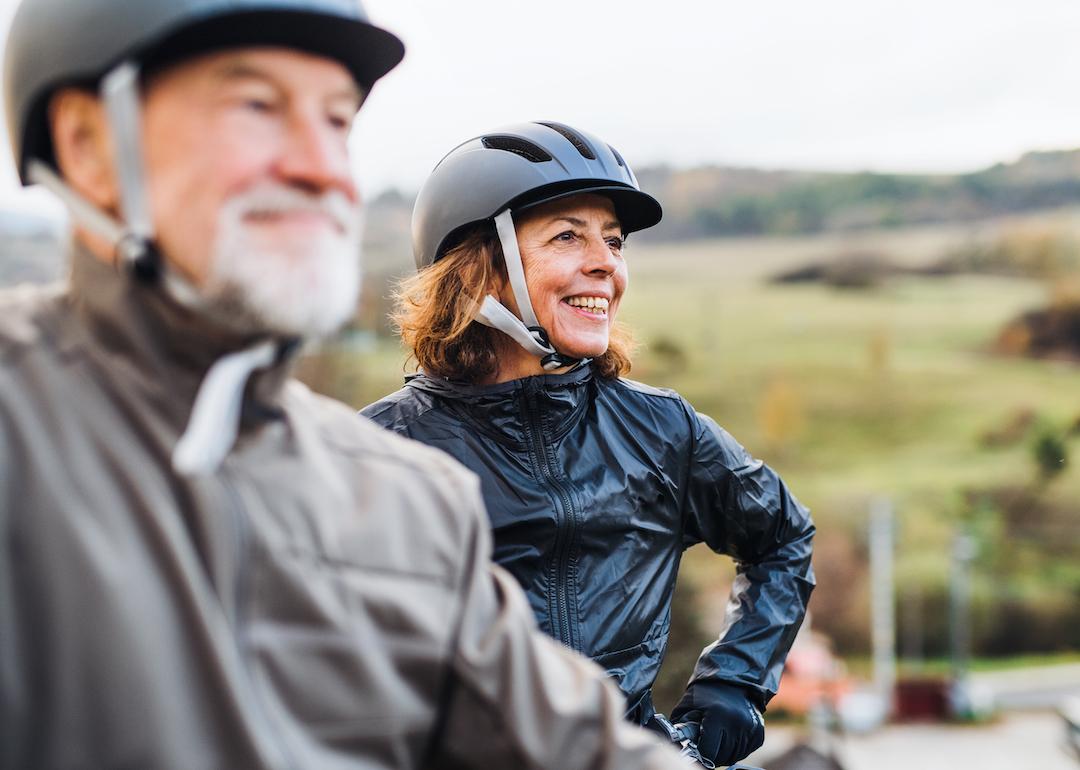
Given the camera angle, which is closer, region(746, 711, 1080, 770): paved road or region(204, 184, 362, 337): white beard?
region(204, 184, 362, 337): white beard

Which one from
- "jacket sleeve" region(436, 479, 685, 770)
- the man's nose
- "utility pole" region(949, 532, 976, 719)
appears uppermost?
the man's nose

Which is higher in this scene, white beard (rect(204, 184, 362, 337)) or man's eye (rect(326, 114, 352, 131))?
man's eye (rect(326, 114, 352, 131))

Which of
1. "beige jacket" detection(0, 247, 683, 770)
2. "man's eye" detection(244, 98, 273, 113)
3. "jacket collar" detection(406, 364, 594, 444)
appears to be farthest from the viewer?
"jacket collar" detection(406, 364, 594, 444)

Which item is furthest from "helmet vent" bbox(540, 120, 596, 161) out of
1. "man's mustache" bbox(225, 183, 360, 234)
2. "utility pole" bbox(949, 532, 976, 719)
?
"utility pole" bbox(949, 532, 976, 719)

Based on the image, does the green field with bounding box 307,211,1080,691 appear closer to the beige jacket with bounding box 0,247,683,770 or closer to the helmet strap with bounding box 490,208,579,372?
the helmet strap with bounding box 490,208,579,372

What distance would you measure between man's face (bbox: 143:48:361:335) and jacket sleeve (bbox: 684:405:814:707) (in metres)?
2.13

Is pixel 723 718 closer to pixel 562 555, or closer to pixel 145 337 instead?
pixel 562 555

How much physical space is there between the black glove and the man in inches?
67.8

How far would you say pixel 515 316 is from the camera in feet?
12.8

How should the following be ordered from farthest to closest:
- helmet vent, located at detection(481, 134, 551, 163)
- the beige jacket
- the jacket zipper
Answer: helmet vent, located at detection(481, 134, 551, 163) < the jacket zipper < the beige jacket

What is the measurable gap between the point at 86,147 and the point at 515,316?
6.50 ft

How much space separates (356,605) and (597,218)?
2.32 m

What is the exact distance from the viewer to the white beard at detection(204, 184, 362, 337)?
190cm

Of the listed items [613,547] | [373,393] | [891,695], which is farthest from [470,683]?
[373,393]
